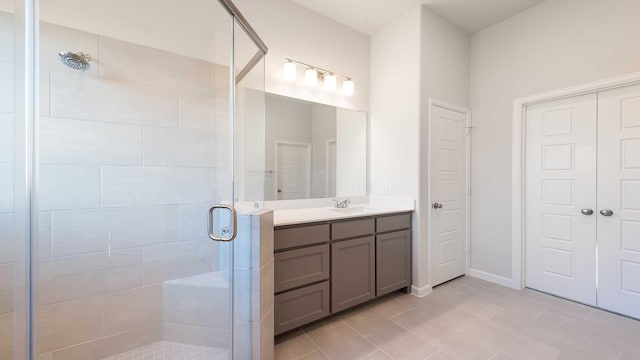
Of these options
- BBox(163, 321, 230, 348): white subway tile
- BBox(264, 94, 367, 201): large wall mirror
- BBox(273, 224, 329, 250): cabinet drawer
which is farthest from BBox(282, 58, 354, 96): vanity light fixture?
BBox(163, 321, 230, 348): white subway tile

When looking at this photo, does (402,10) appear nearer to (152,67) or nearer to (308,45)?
(308,45)

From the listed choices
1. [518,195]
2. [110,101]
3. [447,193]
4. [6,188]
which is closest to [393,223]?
[447,193]

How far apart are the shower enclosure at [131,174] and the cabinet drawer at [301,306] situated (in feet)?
1.11

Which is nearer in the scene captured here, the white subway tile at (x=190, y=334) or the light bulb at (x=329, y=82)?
the white subway tile at (x=190, y=334)

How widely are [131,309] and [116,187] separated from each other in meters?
0.82

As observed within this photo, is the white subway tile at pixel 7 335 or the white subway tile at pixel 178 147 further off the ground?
the white subway tile at pixel 178 147

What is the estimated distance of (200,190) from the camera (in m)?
1.91

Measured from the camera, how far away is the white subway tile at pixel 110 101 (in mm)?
1449

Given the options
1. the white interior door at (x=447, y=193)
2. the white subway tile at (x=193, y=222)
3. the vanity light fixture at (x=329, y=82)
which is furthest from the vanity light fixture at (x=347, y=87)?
the white subway tile at (x=193, y=222)

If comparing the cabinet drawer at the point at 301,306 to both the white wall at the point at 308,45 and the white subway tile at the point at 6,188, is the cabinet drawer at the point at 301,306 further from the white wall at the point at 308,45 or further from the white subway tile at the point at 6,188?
the white wall at the point at 308,45

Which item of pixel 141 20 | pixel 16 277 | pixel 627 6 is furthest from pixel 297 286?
pixel 627 6

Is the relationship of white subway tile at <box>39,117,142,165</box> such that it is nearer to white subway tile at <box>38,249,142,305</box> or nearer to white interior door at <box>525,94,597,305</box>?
white subway tile at <box>38,249,142,305</box>

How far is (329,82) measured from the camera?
8.86ft

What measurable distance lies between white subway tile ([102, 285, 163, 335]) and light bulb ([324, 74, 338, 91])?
2328mm
